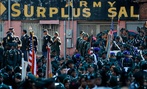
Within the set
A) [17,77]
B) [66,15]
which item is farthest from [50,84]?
[66,15]

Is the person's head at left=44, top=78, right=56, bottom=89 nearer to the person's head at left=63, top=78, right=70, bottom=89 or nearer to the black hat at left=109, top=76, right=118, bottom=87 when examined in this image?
the black hat at left=109, top=76, right=118, bottom=87

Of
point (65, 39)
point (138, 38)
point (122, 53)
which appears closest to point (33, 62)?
point (122, 53)

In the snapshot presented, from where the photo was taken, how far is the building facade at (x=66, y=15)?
104ft

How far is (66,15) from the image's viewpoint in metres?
31.9

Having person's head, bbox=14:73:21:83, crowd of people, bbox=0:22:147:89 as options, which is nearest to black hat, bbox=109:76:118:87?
crowd of people, bbox=0:22:147:89

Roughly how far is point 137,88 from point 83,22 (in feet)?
63.8

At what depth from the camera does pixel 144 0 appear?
101 feet

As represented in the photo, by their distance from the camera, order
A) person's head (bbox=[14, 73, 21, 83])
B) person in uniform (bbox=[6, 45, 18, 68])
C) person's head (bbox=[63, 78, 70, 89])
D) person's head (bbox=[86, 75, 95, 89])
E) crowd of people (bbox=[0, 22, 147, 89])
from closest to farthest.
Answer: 1. person's head (bbox=[86, 75, 95, 89])
2. crowd of people (bbox=[0, 22, 147, 89])
3. person's head (bbox=[63, 78, 70, 89])
4. person's head (bbox=[14, 73, 21, 83])
5. person in uniform (bbox=[6, 45, 18, 68])

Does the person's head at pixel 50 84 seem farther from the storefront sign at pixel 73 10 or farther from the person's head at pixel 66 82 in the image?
the storefront sign at pixel 73 10

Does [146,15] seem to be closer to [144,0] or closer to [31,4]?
[144,0]

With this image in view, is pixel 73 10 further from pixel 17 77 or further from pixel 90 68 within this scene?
pixel 17 77

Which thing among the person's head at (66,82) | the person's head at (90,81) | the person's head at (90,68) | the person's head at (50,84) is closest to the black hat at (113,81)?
the person's head at (90,81)

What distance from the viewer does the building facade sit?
31.7 metres

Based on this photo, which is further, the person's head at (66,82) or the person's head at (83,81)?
the person's head at (66,82)
